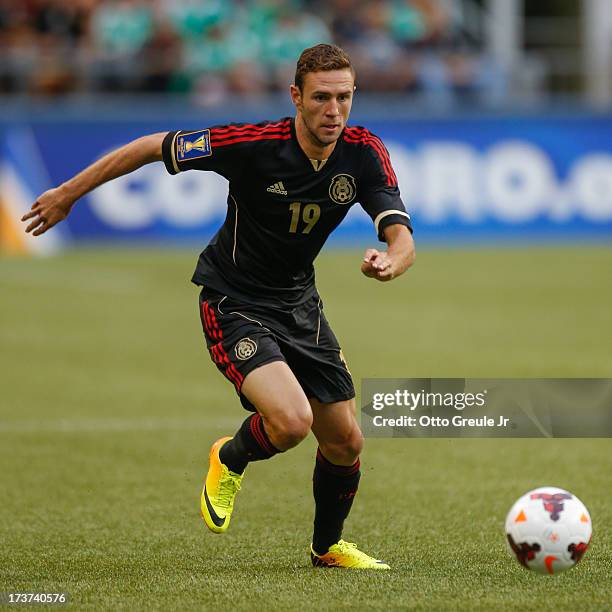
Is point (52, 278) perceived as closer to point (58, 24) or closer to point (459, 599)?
point (58, 24)

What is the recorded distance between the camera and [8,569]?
5.83m

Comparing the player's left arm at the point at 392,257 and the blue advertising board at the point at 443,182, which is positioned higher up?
the player's left arm at the point at 392,257

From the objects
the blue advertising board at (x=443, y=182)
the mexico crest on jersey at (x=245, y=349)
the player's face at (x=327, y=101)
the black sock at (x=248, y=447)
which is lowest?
the blue advertising board at (x=443, y=182)

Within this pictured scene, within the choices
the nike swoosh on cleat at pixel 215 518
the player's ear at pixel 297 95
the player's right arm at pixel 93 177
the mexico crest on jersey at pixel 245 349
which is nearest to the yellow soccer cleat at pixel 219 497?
the nike swoosh on cleat at pixel 215 518

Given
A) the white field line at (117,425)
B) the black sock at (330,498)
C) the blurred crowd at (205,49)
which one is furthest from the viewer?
the blurred crowd at (205,49)

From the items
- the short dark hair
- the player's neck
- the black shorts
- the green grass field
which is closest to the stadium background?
the green grass field

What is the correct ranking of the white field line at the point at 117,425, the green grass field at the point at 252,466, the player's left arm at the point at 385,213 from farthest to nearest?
the white field line at the point at 117,425, the green grass field at the point at 252,466, the player's left arm at the point at 385,213

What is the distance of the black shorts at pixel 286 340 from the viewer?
19.5 ft

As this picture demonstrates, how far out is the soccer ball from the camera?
17.3ft

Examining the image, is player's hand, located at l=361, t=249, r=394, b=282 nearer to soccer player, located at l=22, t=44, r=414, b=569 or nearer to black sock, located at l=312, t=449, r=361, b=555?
soccer player, located at l=22, t=44, r=414, b=569

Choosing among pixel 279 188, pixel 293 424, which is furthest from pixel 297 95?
pixel 293 424

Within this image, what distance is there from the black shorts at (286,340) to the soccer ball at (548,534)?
1053 mm

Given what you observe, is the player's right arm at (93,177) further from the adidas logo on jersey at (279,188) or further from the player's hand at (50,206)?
the adidas logo on jersey at (279,188)

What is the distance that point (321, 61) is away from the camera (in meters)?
5.72
